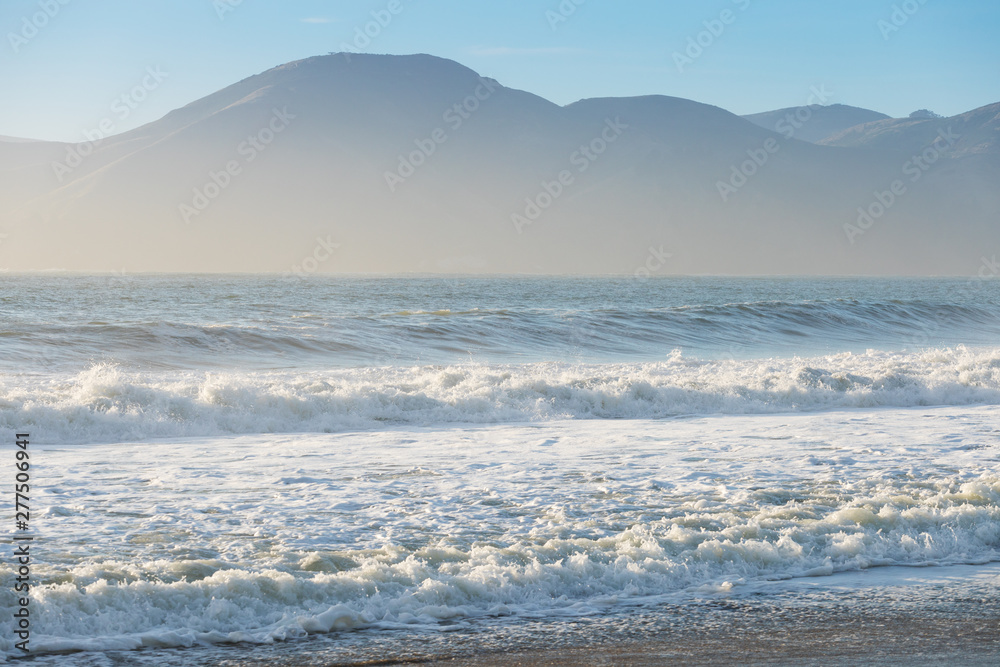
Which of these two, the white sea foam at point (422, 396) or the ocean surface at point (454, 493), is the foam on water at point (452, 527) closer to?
the ocean surface at point (454, 493)

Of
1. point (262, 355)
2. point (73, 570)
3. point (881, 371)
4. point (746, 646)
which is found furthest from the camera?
point (262, 355)

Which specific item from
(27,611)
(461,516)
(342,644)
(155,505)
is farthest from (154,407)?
(342,644)

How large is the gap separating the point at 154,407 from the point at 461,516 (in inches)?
285

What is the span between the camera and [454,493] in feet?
26.0

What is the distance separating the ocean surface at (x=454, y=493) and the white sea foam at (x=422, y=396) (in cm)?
6

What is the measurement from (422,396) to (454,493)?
6.27m

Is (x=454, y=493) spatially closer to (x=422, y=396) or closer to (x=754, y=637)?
(x=754, y=637)

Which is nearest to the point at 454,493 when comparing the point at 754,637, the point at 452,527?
the point at 452,527

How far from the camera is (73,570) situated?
5.33 metres

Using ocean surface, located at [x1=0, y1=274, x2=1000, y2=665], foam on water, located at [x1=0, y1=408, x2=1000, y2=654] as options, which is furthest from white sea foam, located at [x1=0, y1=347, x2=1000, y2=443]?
foam on water, located at [x1=0, y1=408, x2=1000, y2=654]

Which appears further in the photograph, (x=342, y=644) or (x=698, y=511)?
(x=698, y=511)

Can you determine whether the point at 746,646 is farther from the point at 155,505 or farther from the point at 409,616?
the point at 155,505

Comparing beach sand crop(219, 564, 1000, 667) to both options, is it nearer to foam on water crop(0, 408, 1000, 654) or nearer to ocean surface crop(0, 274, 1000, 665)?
ocean surface crop(0, 274, 1000, 665)

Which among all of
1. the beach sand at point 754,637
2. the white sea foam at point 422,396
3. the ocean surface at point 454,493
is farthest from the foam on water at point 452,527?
the white sea foam at point 422,396
